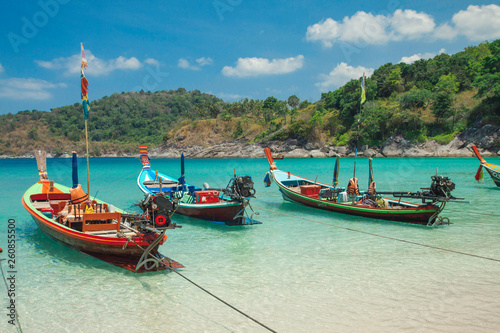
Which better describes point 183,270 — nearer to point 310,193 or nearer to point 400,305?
point 400,305

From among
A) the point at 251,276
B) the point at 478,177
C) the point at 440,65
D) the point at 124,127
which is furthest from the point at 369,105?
the point at 124,127

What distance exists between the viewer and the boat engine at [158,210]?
1005cm

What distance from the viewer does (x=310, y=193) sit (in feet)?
71.2

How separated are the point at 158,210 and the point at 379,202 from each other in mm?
11757

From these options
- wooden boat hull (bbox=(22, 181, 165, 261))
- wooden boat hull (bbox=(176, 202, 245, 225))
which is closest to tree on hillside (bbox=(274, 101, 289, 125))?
wooden boat hull (bbox=(176, 202, 245, 225))

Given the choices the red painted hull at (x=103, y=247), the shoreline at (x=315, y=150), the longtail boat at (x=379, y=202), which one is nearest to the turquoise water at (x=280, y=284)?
the red painted hull at (x=103, y=247)

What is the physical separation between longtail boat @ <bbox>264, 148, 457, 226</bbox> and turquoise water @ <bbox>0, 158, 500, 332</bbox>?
764mm

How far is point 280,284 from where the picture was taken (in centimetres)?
929

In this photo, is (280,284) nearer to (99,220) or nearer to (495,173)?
(99,220)

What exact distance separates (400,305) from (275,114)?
123088 mm

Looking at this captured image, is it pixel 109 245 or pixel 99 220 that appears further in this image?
pixel 99 220

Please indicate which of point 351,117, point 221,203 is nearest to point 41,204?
point 221,203

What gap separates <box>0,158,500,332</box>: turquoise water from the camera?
729 centimetres

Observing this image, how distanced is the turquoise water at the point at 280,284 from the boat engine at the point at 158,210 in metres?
1.49
